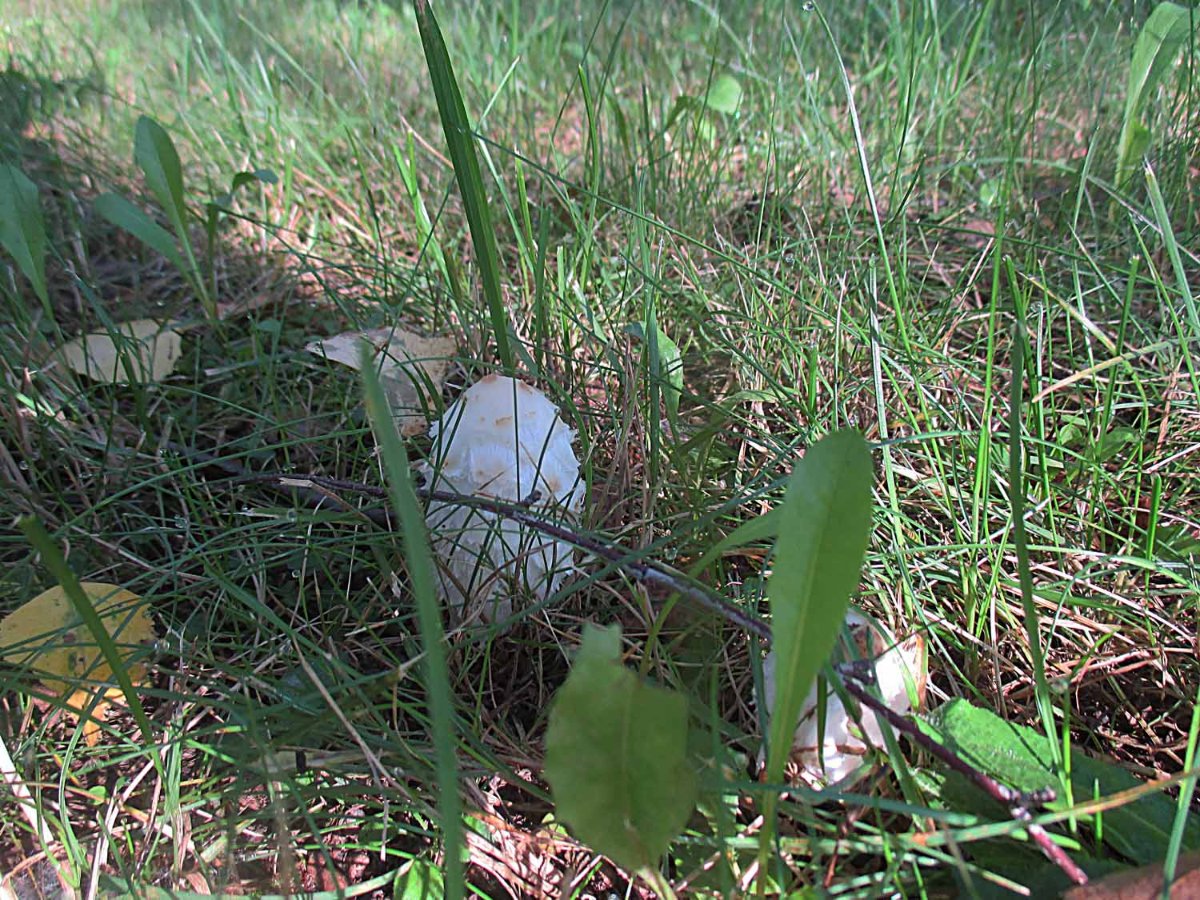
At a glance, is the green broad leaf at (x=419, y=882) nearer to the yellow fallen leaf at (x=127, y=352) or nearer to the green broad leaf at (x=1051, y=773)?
the green broad leaf at (x=1051, y=773)

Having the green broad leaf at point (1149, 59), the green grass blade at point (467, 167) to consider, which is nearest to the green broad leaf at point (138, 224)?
the green grass blade at point (467, 167)

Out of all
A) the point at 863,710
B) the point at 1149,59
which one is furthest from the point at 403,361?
the point at 1149,59

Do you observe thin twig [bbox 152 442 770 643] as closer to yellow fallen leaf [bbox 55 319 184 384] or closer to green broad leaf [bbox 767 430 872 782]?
green broad leaf [bbox 767 430 872 782]

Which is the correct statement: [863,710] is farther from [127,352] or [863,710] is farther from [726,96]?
[726,96]

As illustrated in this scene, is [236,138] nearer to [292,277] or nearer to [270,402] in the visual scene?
[292,277]

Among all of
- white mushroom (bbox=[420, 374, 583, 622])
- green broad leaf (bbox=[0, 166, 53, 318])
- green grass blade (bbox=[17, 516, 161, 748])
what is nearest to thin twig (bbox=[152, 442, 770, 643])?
white mushroom (bbox=[420, 374, 583, 622])
